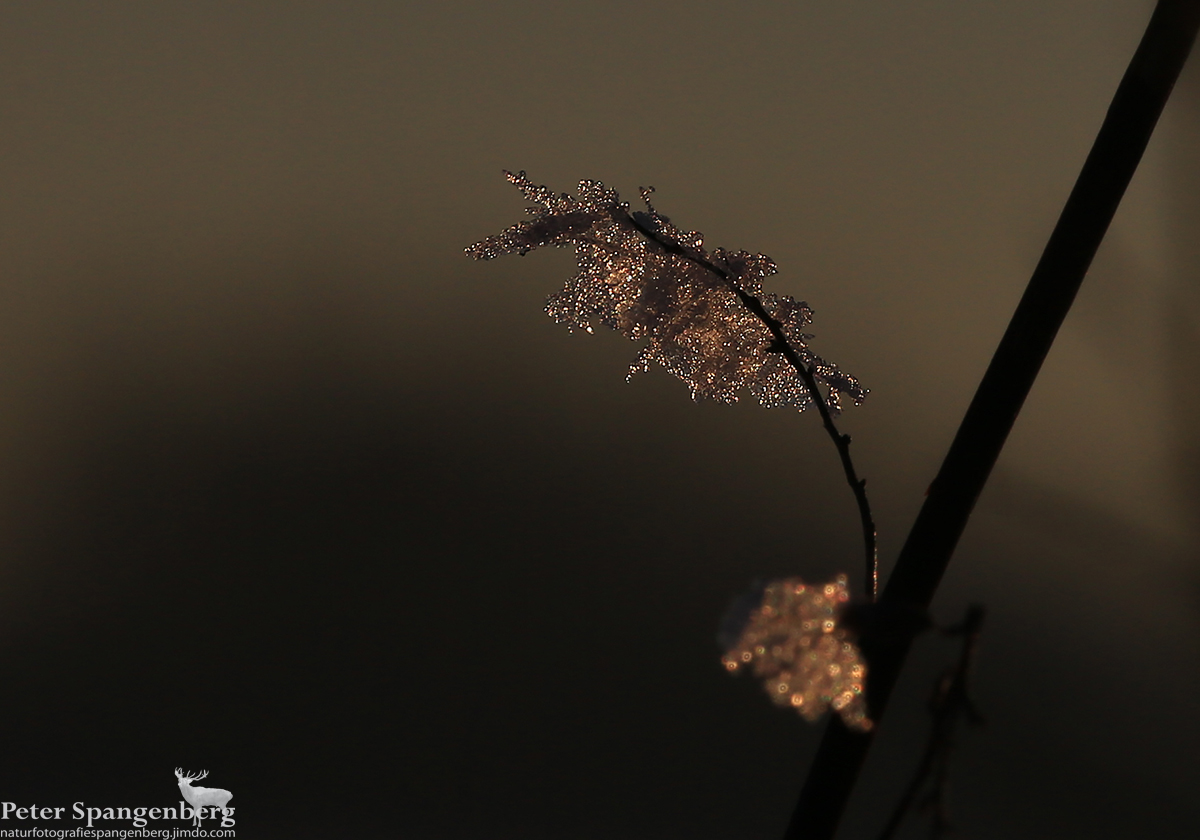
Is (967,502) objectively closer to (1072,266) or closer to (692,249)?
(1072,266)

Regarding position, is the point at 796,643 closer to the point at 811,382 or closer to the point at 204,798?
the point at 811,382

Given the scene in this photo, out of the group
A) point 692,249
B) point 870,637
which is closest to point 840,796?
point 870,637

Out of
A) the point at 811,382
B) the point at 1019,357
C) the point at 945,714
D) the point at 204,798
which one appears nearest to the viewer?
the point at 945,714

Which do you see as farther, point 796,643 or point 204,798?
point 204,798

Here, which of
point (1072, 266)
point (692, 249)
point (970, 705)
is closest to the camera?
point (970, 705)

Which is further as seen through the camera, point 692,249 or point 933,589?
point 692,249

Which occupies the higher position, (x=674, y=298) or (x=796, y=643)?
(x=674, y=298)

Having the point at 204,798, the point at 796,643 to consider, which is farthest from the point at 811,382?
the point at 204,798
